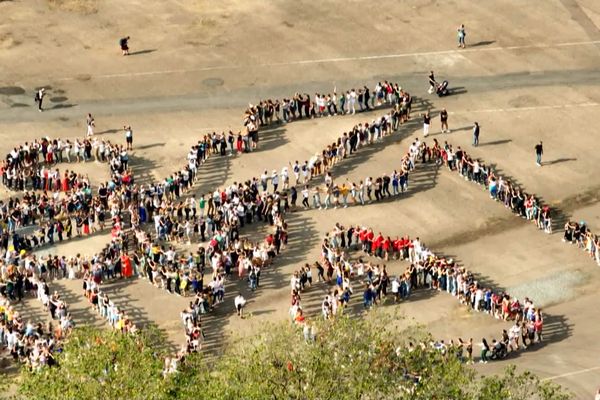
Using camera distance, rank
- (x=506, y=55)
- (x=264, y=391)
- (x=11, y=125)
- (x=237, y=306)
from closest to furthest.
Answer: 1. (x=264, y=391)
2. (x=237, y=306)
3. (x=11, y=125)
4. (x=506, y=55)

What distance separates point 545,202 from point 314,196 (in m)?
13.1

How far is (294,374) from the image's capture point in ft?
177

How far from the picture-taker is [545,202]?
82188 mm

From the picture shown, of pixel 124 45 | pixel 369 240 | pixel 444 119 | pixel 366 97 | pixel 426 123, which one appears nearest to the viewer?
pixel 369 240

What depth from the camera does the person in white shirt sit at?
7194 centimetres

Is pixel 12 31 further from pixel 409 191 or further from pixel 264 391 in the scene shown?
pixel 264 391

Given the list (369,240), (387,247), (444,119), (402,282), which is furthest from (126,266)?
(444,119)

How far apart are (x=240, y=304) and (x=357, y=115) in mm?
22694

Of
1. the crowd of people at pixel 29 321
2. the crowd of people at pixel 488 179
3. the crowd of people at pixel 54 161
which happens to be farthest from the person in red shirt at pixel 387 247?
the crowd of people at pixel 29 321

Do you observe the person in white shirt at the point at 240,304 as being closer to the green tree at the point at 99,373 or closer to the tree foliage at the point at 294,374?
the green tree at the point at 99,373

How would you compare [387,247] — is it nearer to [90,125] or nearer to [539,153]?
[539,153]

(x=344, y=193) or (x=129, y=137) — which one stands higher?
(x=129, y=137)

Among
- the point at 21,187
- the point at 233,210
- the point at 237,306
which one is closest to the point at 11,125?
the point at 21,187

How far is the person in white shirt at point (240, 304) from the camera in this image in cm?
7194
